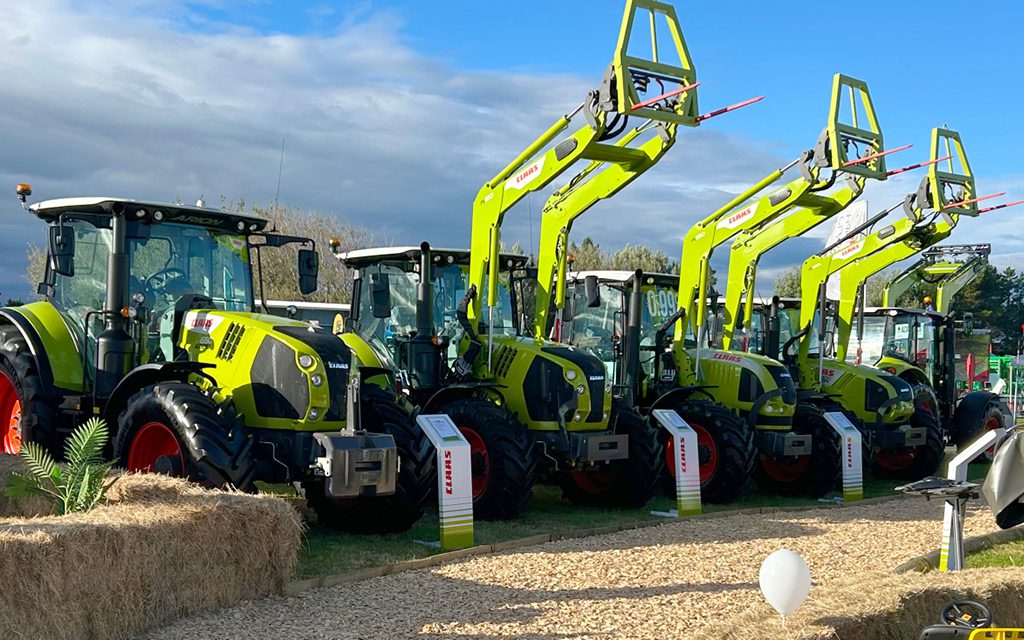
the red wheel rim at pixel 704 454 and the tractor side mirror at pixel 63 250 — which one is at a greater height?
the tractor side mirror at pixel 63 250

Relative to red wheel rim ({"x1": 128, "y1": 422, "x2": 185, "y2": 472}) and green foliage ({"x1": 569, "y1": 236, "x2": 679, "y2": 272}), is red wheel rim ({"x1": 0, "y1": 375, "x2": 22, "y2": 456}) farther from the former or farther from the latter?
green foliage ({"x1": 569, "y1": 236, "x2": 679, "y2": 272})

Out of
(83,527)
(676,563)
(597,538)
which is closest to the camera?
(83,527)

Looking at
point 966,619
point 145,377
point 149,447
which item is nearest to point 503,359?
point 145,377

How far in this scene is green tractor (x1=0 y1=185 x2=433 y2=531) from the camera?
8188 millimetres

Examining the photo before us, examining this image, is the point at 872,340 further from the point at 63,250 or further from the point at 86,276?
the point at 63,250

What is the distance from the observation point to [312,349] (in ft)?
28.8

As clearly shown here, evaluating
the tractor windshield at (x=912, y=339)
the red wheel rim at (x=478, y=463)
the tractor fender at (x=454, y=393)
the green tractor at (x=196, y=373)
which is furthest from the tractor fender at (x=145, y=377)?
the tractor windshield at (x=912, y=339)

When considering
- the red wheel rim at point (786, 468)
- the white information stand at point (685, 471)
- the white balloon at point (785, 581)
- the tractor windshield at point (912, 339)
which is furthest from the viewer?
the tractor windshield at point (912, 339)

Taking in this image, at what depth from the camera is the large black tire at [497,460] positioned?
1038cm

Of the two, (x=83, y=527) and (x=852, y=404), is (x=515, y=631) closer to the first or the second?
(x=83, y=527)

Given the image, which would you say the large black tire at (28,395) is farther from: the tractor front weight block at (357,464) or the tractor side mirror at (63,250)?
the tractor front weight block at (357,464)

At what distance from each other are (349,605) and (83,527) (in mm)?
1702

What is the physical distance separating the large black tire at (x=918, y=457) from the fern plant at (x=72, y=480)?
460 inches

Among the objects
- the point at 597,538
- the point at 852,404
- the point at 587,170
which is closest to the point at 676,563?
the point at 597,538
